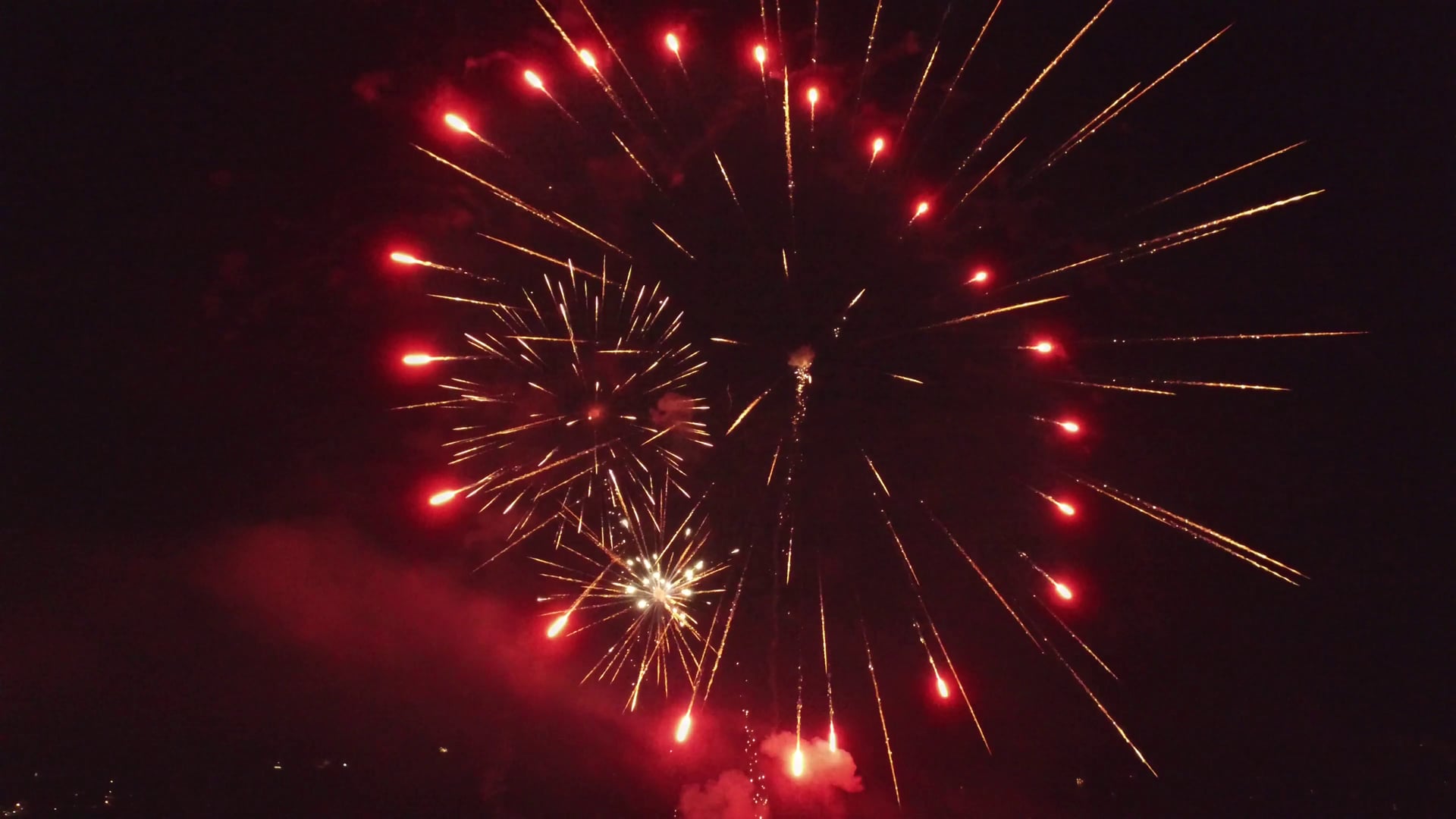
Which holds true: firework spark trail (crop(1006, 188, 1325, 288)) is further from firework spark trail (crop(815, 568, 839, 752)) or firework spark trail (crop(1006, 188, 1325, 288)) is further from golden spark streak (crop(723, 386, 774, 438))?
firework spark trail (crop(815, 568, 839, 752))

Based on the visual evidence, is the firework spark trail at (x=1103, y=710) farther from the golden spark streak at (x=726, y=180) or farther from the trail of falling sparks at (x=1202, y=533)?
the golden spark streak at (x=726, y=180)

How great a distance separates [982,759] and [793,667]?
7.50ft

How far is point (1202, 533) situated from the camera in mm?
5660

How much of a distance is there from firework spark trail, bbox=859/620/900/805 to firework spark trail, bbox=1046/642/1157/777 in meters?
1.74

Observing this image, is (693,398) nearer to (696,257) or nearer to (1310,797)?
(696,257)

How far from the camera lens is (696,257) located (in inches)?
193

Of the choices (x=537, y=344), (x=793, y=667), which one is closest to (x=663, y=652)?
(x=793, y=667)

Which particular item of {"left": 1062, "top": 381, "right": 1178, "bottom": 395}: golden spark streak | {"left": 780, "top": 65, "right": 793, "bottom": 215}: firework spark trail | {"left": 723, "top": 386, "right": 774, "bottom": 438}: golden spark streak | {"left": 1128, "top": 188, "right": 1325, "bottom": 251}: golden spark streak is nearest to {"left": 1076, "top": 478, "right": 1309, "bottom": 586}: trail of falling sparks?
{"left": 1062, "top": 381, "right": 1178, "bottom": 395}: golden spark streak

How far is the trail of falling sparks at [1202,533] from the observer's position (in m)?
5.57

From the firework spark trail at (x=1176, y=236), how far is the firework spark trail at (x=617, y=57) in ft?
10.4

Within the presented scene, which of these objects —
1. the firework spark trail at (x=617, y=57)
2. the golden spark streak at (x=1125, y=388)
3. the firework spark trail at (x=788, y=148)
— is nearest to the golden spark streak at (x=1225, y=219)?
the golden spark streak at (x=1125, y=388)

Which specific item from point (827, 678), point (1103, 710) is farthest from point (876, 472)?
point (1103, 710)

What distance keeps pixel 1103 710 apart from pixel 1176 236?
4.73m

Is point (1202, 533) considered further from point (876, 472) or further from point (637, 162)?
point (637, 162)
